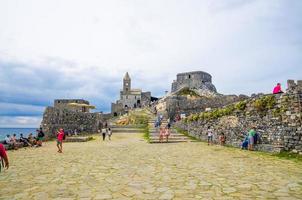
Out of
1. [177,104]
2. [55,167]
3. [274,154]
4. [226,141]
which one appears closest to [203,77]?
[177,104]

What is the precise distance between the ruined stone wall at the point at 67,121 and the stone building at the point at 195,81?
148ft

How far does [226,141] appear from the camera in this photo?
20.5 metres

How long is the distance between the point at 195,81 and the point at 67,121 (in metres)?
54.7

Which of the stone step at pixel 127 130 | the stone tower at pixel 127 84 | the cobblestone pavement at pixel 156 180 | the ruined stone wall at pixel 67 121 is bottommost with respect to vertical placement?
the cobblestone pavement at pixel 156 180

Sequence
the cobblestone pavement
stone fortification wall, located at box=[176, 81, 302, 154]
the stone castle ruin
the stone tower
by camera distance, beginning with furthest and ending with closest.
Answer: the stone tower
the stone castle ruin
stone fortification wall, located at box=[176, 81, 302, 154]
the cobblestone pavement

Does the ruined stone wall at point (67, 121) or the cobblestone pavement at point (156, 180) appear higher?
the ruined stone wall at point (67, 121)

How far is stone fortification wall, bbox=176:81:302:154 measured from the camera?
1387cm

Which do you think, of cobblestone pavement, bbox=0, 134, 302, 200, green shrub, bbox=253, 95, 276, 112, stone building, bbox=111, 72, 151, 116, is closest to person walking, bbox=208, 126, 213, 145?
green shrub, bbox=253, 95, 276, 112

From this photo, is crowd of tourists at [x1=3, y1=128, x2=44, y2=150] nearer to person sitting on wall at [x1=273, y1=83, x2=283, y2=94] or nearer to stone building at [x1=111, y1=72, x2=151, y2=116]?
person sitting on wall at [x1=273, y1=83, x2=283, y2=94]

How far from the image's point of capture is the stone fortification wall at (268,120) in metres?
13.9

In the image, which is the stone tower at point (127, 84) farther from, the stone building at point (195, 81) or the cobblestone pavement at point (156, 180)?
the cobblestone pavement at point (156, 180)

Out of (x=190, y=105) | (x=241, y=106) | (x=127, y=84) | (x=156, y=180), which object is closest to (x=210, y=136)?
(x=241, y=106)

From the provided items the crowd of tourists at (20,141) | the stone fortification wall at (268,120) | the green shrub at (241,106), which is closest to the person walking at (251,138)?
the stone fortification wall at (268,120)

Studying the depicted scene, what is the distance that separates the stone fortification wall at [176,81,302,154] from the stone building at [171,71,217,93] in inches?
2319
